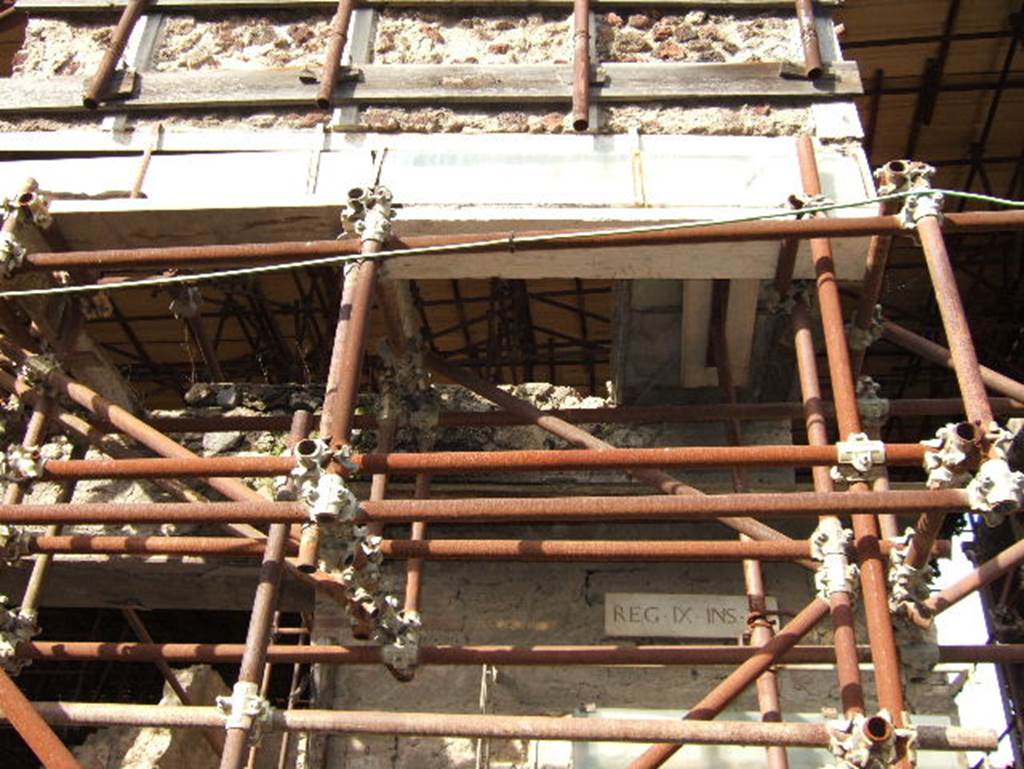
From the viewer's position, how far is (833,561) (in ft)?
15.9

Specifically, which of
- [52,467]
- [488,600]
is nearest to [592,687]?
[488,600]

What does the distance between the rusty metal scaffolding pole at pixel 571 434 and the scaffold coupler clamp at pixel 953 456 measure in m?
1.01

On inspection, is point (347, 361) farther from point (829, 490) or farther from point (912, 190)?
point (912, 190)

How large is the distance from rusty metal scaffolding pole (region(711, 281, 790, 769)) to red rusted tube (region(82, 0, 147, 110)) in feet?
11.3

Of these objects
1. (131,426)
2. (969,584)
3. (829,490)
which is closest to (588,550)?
(829,490)

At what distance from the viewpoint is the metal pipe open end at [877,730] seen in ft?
13.4

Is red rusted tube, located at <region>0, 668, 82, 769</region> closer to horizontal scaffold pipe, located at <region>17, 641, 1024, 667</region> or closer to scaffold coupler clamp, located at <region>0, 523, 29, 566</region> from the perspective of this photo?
horizontal scaffold pipe, located at <region>17, 641, 1024, 667</region>

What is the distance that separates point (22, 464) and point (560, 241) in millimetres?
2549

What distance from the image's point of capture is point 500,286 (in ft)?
35.5

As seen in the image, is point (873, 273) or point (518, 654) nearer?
point (518, 654)

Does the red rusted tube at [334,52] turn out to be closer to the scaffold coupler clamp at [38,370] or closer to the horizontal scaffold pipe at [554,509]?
the scaffold coupler clamp at [38,370]

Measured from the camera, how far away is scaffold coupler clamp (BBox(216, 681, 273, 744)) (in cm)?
439

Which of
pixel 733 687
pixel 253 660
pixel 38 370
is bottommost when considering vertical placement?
pixel 253 660

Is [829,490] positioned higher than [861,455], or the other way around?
[829,490]
